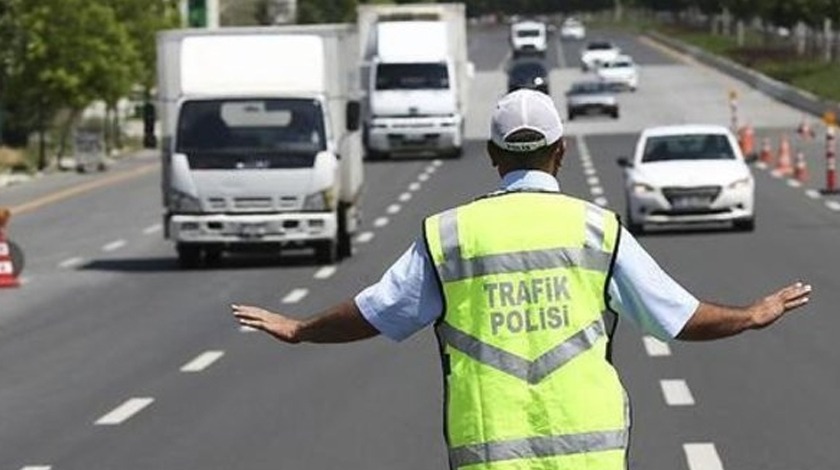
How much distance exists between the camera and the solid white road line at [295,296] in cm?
2574

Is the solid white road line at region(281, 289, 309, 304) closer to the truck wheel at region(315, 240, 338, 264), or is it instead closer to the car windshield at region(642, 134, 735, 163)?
the truck wheel at region(315, 240, 338, 264)

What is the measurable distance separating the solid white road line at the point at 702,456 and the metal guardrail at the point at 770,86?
58594 millimetres

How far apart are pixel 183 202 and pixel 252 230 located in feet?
2.85

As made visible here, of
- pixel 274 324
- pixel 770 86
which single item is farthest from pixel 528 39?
pixel 274 324

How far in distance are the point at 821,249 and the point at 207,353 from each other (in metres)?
11.4

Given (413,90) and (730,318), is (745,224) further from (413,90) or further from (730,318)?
(730,318)

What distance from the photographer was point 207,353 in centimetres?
2111

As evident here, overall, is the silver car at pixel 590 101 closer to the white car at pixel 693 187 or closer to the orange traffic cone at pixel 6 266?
the white car at pixel 693 187

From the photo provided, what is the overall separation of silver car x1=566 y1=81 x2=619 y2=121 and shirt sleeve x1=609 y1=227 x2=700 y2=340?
72504 mm

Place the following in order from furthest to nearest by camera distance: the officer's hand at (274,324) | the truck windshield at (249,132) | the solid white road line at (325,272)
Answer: the truck windshield at (249,132) → the solid white road line at (325,272) → the officer's hand at (274,324)

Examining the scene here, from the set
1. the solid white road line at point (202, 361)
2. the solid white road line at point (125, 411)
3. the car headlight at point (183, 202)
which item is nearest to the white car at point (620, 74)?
the car headlight at point (183, 202)

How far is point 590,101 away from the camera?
260ft

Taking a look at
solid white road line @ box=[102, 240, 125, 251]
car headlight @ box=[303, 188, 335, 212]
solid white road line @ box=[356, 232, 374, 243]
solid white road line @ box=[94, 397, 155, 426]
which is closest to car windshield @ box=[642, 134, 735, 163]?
solid white road line @ box=[356, 232, 374, 243]

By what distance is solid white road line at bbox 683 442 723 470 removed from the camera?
13781mm
